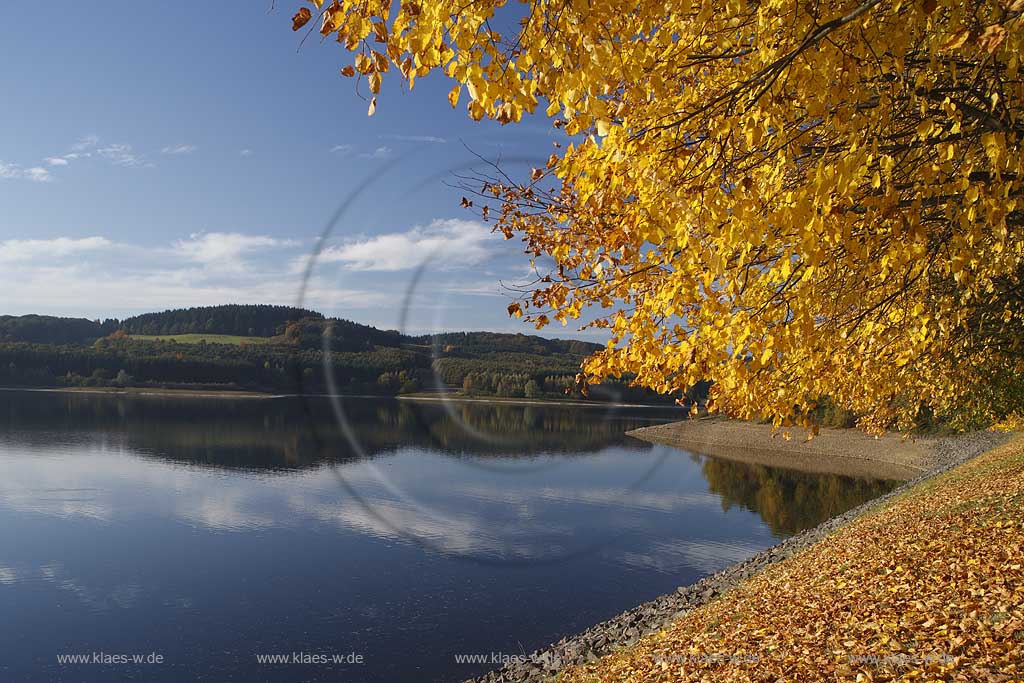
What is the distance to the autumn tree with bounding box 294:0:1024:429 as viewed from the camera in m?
3.99

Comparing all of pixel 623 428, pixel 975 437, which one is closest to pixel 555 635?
pixel 975 437

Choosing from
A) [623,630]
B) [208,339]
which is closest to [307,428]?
[623,630]

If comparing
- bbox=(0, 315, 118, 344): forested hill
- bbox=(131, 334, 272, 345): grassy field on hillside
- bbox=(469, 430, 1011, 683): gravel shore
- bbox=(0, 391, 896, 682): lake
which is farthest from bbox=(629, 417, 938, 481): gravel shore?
bbox=(0, 315, 118, 344): forested hill

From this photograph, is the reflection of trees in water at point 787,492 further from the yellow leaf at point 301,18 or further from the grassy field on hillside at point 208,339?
the grassy field on hillside at point 208,339

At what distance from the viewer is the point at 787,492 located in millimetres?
37062

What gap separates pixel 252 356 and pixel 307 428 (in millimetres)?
45911

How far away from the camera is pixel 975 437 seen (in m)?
50.2

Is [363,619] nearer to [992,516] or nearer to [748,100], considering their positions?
[992,516]

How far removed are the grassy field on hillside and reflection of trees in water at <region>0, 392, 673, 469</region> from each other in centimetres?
2381

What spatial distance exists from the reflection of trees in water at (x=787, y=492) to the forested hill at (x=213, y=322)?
2887 inches

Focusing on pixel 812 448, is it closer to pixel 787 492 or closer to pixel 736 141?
pixel 787 492

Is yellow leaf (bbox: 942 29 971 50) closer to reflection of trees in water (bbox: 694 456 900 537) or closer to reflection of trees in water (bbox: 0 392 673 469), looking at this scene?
reflection of trees in water (bbox: 694 456 900 537)

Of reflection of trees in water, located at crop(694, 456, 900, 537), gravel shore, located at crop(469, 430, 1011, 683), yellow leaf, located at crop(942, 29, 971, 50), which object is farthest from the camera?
reflection of trees in water, located at crop(694, 456, 900, 537)

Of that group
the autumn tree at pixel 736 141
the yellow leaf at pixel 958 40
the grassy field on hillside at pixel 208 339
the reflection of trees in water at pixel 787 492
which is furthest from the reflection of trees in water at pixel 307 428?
the yellow leaf at pixel 958 40
